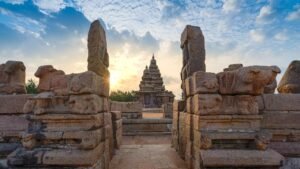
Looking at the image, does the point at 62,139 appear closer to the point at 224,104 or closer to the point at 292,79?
the point at 224,104

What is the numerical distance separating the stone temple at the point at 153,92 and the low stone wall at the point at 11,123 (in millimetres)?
30272

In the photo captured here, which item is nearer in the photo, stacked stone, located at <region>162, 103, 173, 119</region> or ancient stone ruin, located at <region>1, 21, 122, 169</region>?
ancient stone ruin, located at <region>1, 21, 122, 169</region>

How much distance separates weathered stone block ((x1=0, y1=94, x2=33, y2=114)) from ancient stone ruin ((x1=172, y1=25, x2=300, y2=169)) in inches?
147

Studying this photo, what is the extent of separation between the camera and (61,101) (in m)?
4.05

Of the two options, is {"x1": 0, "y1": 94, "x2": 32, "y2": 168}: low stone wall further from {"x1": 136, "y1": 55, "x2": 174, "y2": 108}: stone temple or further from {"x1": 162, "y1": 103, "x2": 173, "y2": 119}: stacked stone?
{"x1": 136, "y1": 55, "x2": 174, "y2": 108}: stone temple

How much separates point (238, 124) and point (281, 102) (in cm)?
153

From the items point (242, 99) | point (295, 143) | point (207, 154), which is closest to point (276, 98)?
point (295, 143)

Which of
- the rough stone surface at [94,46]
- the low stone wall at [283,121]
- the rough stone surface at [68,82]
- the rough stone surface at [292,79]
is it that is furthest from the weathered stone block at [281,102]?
the rough stone surface at [94,46]

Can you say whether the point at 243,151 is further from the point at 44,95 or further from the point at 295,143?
the point at 44,95

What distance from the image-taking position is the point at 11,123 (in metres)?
4.71

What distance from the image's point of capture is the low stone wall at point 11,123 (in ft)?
14.9

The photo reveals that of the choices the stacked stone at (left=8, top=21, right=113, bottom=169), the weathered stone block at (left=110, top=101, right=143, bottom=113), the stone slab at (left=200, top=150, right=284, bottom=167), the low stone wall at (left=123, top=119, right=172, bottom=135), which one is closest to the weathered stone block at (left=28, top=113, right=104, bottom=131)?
the stacked stone at (left=8, top=21, right=113, bottom=169)

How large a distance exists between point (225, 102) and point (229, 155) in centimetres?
99

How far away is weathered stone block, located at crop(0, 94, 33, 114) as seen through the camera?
479 centimetres
